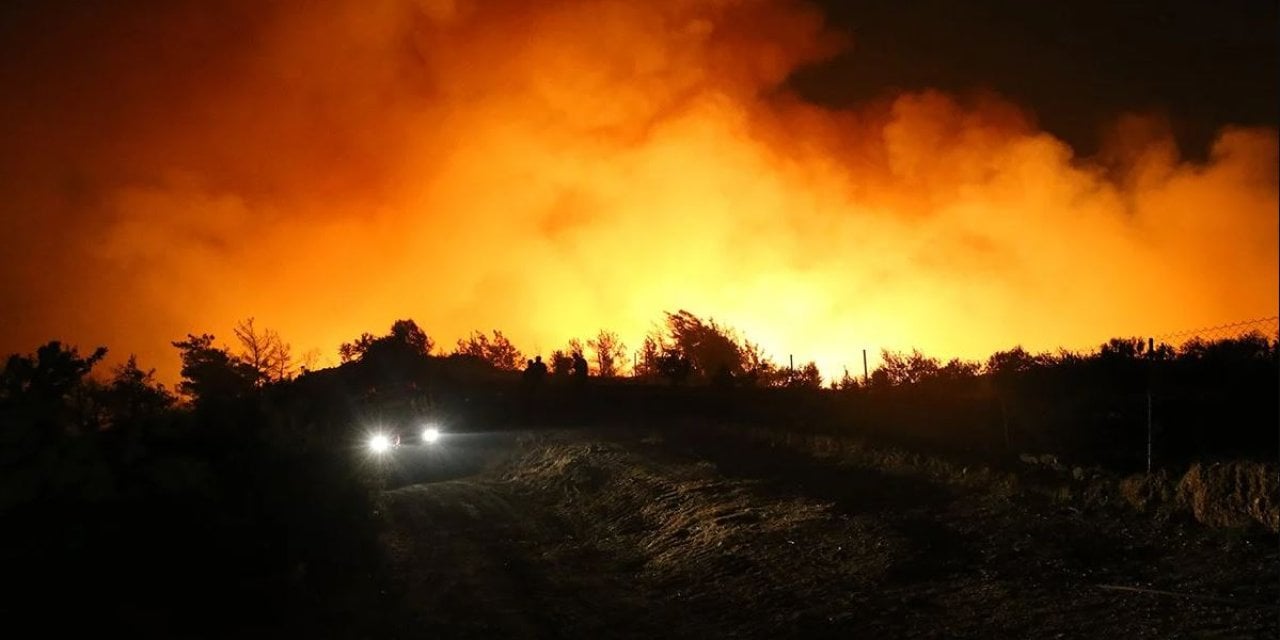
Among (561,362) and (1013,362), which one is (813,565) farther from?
(561,362)

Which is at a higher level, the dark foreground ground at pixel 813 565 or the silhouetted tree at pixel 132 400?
the silhouetted tree at pixel 132 400

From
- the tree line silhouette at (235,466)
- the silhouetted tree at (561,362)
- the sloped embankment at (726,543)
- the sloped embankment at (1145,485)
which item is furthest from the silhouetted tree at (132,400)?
the silhouetted tree at (561,362)

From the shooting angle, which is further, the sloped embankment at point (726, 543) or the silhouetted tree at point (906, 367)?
the silhouetted tree at point (906, 367)

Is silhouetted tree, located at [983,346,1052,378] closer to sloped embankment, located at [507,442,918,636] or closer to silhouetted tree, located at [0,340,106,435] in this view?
sloped embankment, located at [507,442,918,636]

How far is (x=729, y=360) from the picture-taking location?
2712 inches

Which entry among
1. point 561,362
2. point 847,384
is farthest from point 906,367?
point 561,362

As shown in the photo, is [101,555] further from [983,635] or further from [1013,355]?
[1013,355]

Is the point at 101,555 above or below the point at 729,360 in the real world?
below

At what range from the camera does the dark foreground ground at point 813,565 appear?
9727 millimetres

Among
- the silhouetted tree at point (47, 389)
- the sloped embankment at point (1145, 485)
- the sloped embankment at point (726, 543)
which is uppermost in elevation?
the silhouetted tree at point (47, 389)

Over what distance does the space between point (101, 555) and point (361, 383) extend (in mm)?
44321

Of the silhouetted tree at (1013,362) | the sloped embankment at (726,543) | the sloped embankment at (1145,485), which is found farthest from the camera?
the silhouetted tree at (1013,362)

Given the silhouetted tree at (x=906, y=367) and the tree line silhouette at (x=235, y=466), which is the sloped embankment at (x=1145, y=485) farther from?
the silhouetted tree at (x=906, y=367)

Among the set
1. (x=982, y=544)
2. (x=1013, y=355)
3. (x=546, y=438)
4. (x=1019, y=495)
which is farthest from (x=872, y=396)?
(x=982, y=544)
